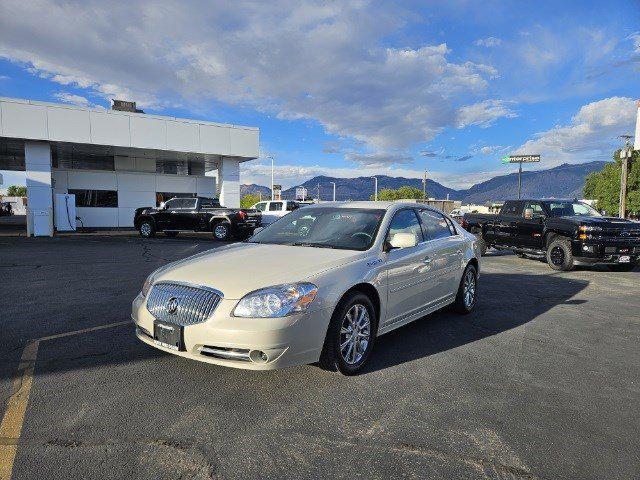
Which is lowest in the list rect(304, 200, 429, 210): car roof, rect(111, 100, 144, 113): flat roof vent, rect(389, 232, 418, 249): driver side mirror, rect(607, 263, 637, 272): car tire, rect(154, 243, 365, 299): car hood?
rect(607, 263, 637, 272): car tire

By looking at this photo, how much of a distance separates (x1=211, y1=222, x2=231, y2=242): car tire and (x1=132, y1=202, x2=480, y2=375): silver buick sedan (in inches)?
525

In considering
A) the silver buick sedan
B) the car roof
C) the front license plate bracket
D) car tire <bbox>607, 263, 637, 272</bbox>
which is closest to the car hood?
the silver buick sedan

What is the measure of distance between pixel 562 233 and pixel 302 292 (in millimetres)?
9532

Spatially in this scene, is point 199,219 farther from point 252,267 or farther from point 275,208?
point 252,267

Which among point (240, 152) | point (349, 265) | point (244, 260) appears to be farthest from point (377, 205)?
point (240, 152)

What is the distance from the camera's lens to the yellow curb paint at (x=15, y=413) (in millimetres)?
2389

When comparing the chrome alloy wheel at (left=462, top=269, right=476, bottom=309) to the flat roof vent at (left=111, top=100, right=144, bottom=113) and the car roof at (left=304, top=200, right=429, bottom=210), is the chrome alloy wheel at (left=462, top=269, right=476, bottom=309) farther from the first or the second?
the flat roof vent at (left=111, top=100, right=144, bottom=113)

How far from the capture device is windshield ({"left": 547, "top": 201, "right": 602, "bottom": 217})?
11250 millimetres

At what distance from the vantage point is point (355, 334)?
144 inches

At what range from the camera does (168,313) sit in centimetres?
335

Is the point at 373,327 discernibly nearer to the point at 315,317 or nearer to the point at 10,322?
the point at 315,317

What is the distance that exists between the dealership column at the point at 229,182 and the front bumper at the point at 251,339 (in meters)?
19.8

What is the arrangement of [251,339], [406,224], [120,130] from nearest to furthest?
[251,339]
[406,224]
[120,130]

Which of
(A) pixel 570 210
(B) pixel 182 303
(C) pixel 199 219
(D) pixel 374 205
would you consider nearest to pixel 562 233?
(A) pixel 570 210
